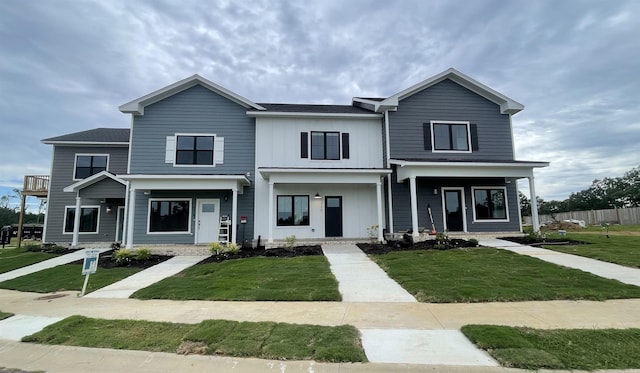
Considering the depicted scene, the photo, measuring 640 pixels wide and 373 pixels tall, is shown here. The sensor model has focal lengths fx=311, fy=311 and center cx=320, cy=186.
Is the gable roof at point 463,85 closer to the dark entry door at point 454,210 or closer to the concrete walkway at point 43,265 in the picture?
the dark entry door at point 454,210

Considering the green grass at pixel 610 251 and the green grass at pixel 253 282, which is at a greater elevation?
the green grass at pixel 610 251

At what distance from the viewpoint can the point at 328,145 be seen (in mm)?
15430

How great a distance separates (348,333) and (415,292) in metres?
3.01

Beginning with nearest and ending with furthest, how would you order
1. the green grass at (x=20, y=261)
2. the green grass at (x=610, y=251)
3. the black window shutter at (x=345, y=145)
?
1. the green grass at (x=610, y=251)
2. the green grass at (x=20, y=261)
3. the black window shutter at (x=345, y=145)

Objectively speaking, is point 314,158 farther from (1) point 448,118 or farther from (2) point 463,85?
(2) point 463,85

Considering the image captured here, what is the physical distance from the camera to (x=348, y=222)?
15.0 metres

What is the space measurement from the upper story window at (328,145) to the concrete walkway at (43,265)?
11139 millimetres

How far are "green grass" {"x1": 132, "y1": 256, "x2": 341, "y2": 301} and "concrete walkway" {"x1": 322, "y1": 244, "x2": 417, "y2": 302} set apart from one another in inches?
11.1

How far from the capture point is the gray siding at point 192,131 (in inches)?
580

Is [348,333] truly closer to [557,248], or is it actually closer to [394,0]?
[557,248]

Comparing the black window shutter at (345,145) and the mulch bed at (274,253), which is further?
the black window shutter at (345,145)

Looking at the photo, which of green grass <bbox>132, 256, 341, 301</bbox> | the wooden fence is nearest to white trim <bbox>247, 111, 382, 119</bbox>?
green grass <bbox>132, 256, 341, 301</bbox>

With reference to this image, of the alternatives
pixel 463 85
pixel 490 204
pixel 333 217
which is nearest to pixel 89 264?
pixel 333 217

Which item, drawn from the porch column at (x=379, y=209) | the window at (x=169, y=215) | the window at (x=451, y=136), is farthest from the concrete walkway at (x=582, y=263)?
the window at (x=169, y=215)
